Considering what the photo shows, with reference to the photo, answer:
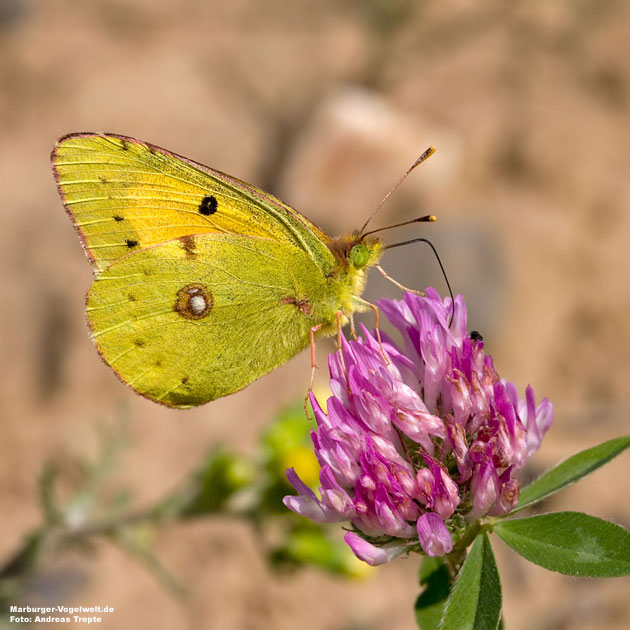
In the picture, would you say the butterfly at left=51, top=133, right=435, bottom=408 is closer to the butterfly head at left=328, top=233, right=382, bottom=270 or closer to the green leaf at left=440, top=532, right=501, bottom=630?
the butterfly head at left=328, top=233, right=382, bottom=270

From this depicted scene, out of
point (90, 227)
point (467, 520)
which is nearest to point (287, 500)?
point (467, 520)

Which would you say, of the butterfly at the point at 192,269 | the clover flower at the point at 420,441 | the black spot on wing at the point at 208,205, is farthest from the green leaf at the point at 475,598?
the black spot on wing at the point at 208,205

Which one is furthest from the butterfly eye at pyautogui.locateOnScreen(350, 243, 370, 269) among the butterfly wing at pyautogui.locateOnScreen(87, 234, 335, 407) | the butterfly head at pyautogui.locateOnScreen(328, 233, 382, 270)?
the butterfly wing at pyautogui.locateOnScreen(87, 234, 335, 407)

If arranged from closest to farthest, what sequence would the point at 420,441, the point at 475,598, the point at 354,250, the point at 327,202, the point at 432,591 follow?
the point at 475,598, the point at 420,441, the point at 432,591, the point at 354,250, the point at 327,202

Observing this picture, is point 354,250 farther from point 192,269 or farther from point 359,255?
point 192,269

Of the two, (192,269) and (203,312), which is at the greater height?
(192,269)

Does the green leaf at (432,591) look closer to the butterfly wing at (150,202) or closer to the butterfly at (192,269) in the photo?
the butterfly at (192,269)

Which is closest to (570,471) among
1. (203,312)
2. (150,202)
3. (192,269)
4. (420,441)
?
(420,441)
